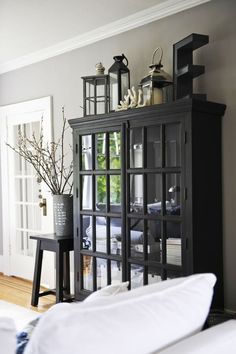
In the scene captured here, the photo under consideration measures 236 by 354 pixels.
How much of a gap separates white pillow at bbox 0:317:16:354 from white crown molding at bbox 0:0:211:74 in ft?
9.63

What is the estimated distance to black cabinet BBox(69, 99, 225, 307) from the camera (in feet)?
9.53

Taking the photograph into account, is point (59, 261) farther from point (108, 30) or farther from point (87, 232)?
point (108, 30)

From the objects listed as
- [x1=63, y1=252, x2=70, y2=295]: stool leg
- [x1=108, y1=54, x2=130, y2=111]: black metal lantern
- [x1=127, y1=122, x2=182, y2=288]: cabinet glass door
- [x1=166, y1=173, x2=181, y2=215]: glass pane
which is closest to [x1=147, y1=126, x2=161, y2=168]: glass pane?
[x1=127, y1=122, x2=182, y2=288]: cabinet glass door

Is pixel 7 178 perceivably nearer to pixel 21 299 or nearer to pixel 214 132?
pixel 21 299

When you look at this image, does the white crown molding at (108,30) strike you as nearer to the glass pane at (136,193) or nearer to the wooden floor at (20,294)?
the glass pane at (136,193)

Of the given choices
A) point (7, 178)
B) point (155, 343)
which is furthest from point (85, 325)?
point (7, 178)

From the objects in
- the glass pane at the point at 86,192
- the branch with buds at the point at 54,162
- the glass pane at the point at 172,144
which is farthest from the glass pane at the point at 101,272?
the glass pane at the point at 172,144

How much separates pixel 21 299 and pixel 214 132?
8.49ft

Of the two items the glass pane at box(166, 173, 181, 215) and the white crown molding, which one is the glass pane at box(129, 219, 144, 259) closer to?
the glass pane at box(166, 173, 181, 215)

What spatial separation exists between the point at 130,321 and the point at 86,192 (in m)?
2.53

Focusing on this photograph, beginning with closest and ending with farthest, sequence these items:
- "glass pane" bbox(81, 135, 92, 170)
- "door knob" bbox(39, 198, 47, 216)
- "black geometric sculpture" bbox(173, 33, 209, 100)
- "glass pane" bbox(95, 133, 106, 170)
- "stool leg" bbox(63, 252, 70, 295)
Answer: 1. "black geometric sculpture" bbox(173, 33, 209, 100)
2. "glass pane" bbox(95, 133, 106, 170)
3. "glass pane" bbox(81, 135, 92, 170)
4. "stool leg" bbox(63, 252, 70, 295)
5. "door knob" bbox(39, 198, 47, 216)

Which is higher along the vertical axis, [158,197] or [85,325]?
[158,197]

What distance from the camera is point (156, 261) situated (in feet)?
10.2

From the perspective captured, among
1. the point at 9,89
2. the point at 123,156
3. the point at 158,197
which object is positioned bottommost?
the point at 158,197
